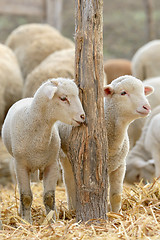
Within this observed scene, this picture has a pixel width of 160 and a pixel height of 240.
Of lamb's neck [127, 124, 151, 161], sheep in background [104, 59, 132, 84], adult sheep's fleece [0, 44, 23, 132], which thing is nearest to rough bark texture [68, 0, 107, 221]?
lamb's neck [127, 124, 151, 161]

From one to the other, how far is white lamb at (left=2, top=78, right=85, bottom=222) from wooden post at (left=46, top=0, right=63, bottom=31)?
245 inches

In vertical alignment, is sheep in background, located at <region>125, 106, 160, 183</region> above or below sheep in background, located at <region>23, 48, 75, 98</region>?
below

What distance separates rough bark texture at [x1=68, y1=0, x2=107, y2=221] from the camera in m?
3.38

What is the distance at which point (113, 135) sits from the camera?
3.65 meters

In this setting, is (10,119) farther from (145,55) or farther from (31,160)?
(145,55)

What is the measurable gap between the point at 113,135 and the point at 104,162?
0.99 ft

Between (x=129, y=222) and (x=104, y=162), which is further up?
(x=104, y=162)

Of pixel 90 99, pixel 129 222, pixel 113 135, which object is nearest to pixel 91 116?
pixel 90 99

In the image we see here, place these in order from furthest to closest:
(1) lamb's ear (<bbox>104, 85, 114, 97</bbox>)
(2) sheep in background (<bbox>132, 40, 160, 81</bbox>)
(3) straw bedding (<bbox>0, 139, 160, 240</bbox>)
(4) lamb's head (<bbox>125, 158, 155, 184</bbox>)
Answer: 1. (2) sheep in background (<bbox>132, 40, 160, 81</bbox>)
2. (4) lamb's head (<bbox>125, 158, 155, 184</bbox>)
3. (1) lamb's ear (<bbox>104, 85, 114, 97</bbox>)
4. (3) straw bedding (<bbox>0, 139, 160, 240</bbox>)

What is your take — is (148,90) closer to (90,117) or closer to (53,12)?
(90,117)

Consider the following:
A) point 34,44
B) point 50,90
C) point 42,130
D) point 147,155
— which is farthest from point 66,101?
point 34,44

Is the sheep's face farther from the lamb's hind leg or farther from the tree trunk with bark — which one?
the tree trunk with bark

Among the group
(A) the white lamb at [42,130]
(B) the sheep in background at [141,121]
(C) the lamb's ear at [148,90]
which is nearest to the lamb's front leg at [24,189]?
(A) the white lamb at [42,130]

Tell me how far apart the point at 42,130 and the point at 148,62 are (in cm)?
546
